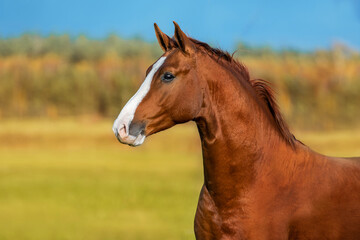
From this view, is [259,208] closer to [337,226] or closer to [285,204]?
[285,204]

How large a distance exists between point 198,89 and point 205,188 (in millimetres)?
980

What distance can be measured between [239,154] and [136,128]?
3.33 ft

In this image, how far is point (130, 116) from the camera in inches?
174

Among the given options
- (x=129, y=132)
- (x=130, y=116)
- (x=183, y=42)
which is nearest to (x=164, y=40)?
(x=183, y=42)

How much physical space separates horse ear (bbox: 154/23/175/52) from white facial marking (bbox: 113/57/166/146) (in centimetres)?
24

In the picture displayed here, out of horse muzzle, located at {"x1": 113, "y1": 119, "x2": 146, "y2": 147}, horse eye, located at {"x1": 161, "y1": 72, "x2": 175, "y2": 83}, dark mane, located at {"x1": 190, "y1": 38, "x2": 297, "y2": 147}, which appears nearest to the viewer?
horse muzzle, located at {"x1": 113, "y1": 119, "x2": 146, "y2": 147}

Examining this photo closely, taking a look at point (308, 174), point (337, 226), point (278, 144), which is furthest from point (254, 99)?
point (337, 226)

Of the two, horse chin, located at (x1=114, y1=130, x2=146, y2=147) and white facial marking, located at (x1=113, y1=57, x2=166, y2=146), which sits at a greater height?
white facial marking, located at (x1=113, y1=57, x2=166, y2=146)

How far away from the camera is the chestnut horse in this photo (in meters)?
4.60

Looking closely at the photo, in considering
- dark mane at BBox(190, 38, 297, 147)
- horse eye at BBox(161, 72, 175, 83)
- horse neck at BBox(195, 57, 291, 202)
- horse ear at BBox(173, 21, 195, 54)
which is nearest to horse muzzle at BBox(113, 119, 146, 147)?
horse eye at BBox(161, 72, 175, 83)

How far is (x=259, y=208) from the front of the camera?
4.73 m

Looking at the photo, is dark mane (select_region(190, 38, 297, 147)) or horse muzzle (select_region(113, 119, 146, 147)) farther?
dark mane (select_region(190, 38, 297, 147))

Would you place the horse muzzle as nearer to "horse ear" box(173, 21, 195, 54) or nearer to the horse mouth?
the horse mouth

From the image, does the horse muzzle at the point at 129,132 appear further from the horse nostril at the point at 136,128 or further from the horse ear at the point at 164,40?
the horse ear at the point at 164,40
